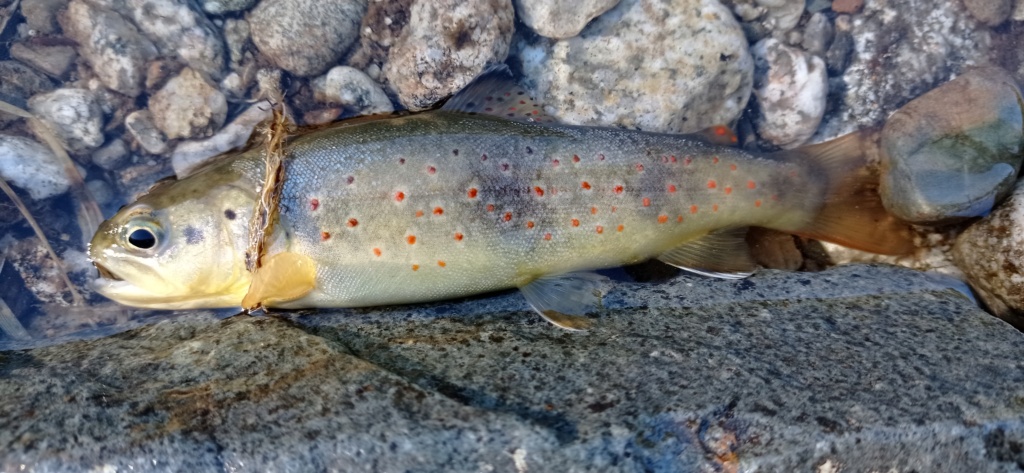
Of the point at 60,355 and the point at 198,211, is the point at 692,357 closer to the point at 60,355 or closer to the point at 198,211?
the point at 198,211

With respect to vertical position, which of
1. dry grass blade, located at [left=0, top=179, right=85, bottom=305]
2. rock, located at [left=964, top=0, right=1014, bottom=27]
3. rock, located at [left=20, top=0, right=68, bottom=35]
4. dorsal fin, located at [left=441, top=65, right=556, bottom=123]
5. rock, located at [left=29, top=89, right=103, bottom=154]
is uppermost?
rock, located at [left=20, top=0, right=68, bottom=35]

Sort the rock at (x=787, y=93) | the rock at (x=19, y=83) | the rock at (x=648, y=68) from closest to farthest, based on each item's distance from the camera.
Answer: the rock at (x=19, y=83) < the rock at (x=648, y=68) < the rock at (x=787, y=93)

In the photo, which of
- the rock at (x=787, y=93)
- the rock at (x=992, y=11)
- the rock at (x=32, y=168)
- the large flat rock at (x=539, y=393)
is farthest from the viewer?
the rock at (x=992, y=11)

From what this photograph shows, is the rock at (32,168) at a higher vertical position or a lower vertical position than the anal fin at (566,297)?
higher

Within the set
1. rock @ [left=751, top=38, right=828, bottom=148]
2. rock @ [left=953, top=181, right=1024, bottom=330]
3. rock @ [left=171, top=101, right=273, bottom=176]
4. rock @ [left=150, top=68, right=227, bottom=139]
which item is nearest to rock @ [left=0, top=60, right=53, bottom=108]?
rock @ [left=150, top=68, right=227, bottom=139]

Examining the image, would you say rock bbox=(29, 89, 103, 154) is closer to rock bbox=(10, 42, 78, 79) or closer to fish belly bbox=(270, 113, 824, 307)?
rock bbox=(10, 42, 78, 79)

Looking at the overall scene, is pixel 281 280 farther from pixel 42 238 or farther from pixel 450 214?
pixel 42 238

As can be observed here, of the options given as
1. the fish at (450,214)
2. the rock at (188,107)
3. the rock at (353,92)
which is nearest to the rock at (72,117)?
the rock at (188,107)

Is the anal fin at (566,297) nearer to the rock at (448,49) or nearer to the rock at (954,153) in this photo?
the rock at (448,49)
